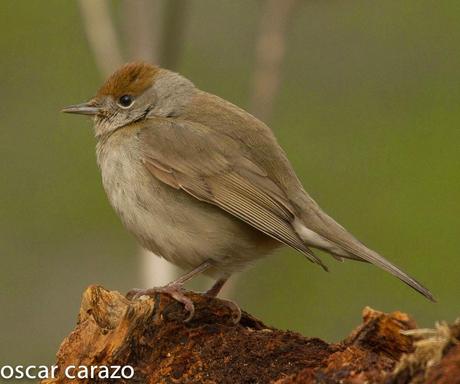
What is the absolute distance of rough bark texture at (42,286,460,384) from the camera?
518 centimetres

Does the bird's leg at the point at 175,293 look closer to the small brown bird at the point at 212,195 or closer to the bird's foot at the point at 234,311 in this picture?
the bird's foot at the point at 234,311

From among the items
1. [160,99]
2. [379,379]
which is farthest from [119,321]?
[160,99]

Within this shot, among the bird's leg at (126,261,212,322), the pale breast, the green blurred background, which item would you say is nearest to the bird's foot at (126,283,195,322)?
the bird's leg at (126,261,212,322)

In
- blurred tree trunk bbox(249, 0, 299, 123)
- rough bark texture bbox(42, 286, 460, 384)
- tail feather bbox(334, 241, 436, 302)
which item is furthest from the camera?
blurred tree trunk bbox(249, 0, 299, 123)

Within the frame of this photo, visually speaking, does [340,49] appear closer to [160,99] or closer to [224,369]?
[160,99]

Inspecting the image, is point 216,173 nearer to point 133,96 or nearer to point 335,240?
point 335,240

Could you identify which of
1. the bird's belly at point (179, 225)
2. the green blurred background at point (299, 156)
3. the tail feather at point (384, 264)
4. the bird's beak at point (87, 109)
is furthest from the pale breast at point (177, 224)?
the green blurred background at point (299, 156)

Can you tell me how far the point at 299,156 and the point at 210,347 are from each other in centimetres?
625

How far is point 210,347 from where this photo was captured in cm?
560

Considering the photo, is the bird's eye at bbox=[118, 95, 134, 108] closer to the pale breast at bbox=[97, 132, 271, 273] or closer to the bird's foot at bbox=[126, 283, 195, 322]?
the pale breast at bbox=[97, 132, 271, 273]

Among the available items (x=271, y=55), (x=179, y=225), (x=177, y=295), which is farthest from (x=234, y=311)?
(x=271, y=55)

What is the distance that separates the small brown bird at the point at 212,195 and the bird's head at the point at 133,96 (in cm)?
22

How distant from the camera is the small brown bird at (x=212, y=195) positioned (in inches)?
272

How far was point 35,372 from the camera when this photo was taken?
6.39 metres
